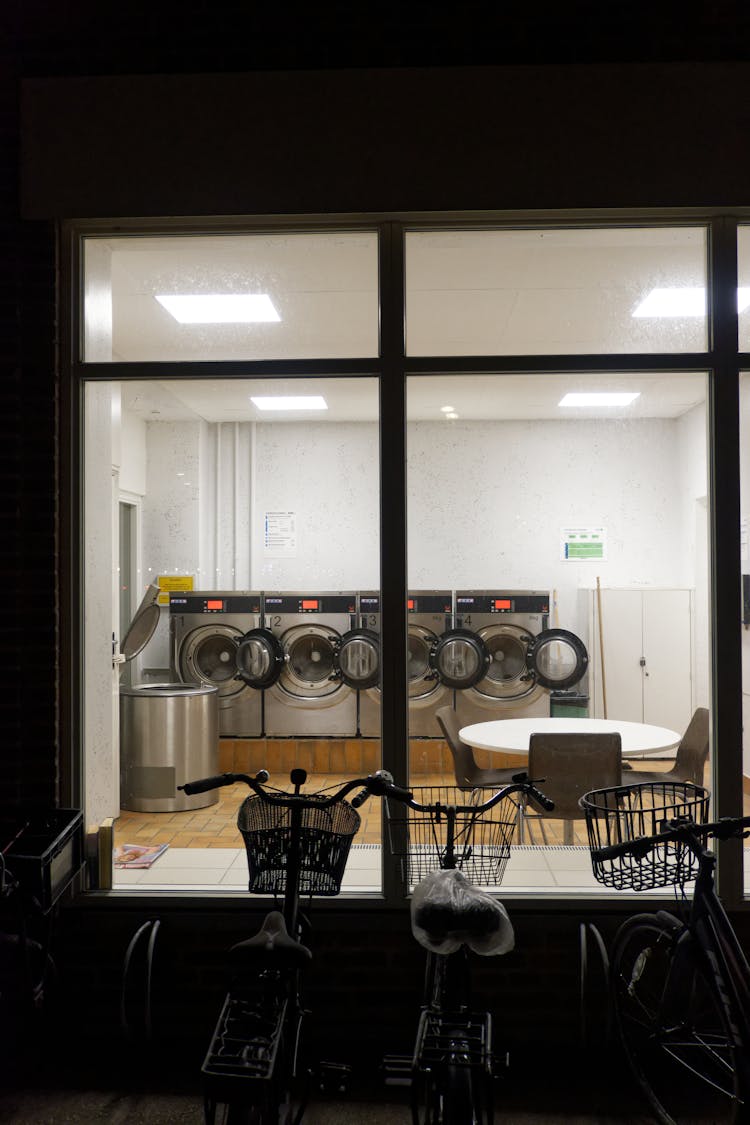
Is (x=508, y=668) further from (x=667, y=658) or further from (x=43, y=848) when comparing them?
(x=43, y=848)

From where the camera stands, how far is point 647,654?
354cm

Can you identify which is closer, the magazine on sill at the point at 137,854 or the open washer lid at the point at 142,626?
the magazine on sill at the point at 137,854

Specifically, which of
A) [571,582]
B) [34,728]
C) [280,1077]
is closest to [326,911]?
[280,1077]

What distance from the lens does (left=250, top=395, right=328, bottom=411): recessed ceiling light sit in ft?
11.7

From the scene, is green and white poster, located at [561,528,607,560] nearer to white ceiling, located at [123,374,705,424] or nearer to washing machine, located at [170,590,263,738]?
white ceiling, located at [123,374,705,424]

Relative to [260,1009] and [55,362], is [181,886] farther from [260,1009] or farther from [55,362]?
[55,362]

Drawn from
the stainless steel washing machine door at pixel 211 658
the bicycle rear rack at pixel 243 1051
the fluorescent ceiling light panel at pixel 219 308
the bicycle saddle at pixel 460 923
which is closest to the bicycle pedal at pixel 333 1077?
the bicycle rear rack at pixel 243 1051

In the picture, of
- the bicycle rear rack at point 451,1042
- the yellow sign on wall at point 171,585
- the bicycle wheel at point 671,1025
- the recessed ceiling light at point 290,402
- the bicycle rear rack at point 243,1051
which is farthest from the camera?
the yellow sign on wall at point 171,585

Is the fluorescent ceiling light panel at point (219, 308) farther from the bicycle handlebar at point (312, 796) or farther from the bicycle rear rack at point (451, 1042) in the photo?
the bicycle rear rack at point (451, 1042)

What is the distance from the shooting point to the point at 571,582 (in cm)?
359

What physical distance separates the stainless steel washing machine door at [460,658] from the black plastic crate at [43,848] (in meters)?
1.60

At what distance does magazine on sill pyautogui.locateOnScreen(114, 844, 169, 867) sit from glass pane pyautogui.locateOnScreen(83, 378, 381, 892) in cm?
3

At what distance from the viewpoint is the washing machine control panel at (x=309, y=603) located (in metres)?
3.69

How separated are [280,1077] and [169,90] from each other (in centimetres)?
351
